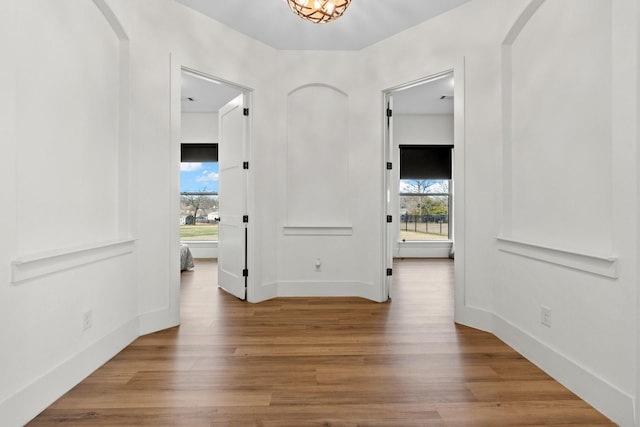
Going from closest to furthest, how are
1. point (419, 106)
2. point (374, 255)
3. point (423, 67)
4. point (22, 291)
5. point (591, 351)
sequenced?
point (22, 291) → point (591, 351) → point (423, 67) → point (374, 255) → point (419, 106)

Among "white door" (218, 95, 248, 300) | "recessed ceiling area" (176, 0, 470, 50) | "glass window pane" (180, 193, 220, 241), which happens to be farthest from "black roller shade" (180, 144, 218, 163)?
"recessed ceiling area" (176, 0, 470, 50)

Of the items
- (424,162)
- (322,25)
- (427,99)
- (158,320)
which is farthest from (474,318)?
(424,162)

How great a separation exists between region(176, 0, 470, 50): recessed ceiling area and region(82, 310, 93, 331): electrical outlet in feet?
8.89

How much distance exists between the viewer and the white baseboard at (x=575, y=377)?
1.70 metres

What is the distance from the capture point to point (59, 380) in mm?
1932

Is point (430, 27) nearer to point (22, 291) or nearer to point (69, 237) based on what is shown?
point (69, 237)

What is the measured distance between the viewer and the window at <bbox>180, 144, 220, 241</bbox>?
764 centimetres

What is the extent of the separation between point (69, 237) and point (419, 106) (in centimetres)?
615

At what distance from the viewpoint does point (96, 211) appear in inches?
95.6

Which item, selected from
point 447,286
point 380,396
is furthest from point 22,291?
point 447,286

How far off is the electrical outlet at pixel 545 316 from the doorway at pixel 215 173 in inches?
111

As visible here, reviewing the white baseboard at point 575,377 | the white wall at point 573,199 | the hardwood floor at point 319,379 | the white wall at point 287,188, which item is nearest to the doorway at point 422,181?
the white wall at point 287,188

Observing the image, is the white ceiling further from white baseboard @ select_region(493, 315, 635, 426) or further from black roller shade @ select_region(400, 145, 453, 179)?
black roller shade @ select_region(400, 145, 453, 179)

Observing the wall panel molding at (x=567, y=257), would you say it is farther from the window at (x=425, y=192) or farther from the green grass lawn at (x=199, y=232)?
the green grass lawn at (x=199, y=232)
